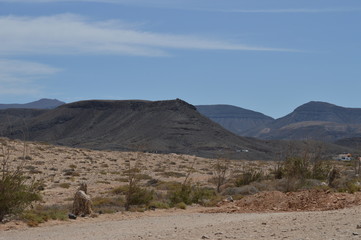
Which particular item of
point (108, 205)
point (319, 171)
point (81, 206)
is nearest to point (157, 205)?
point (108, 205)

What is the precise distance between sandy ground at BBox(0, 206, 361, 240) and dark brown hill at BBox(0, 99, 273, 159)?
2797 inches

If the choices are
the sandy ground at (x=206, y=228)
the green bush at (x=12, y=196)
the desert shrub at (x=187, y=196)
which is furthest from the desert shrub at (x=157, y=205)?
the green bush at (x=12, y=196)

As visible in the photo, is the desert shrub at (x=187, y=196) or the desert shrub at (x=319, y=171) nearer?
the desert shrub at (x=187, y=196)

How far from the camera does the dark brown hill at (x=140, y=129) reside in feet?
317

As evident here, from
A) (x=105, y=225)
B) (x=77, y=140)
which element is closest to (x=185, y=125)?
(x=77, y=140)

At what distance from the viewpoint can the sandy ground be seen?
39.1ft

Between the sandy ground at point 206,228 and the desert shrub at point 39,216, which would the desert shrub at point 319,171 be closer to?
the sandy ground at point 206,228

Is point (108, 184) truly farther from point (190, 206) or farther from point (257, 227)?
point (257, 227)

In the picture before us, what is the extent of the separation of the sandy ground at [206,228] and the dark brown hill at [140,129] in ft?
233

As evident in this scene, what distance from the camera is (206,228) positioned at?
14.0 meters

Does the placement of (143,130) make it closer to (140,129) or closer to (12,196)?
(140,129)

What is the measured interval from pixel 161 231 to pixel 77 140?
95140 millimetres

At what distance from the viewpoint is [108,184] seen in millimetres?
32188

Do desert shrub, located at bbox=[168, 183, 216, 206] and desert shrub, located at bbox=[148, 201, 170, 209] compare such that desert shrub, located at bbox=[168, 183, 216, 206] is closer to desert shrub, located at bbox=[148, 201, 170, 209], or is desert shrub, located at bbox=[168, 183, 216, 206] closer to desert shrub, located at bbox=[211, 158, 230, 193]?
desert shrub, located at bbox=[148, 201, 170, 209]
